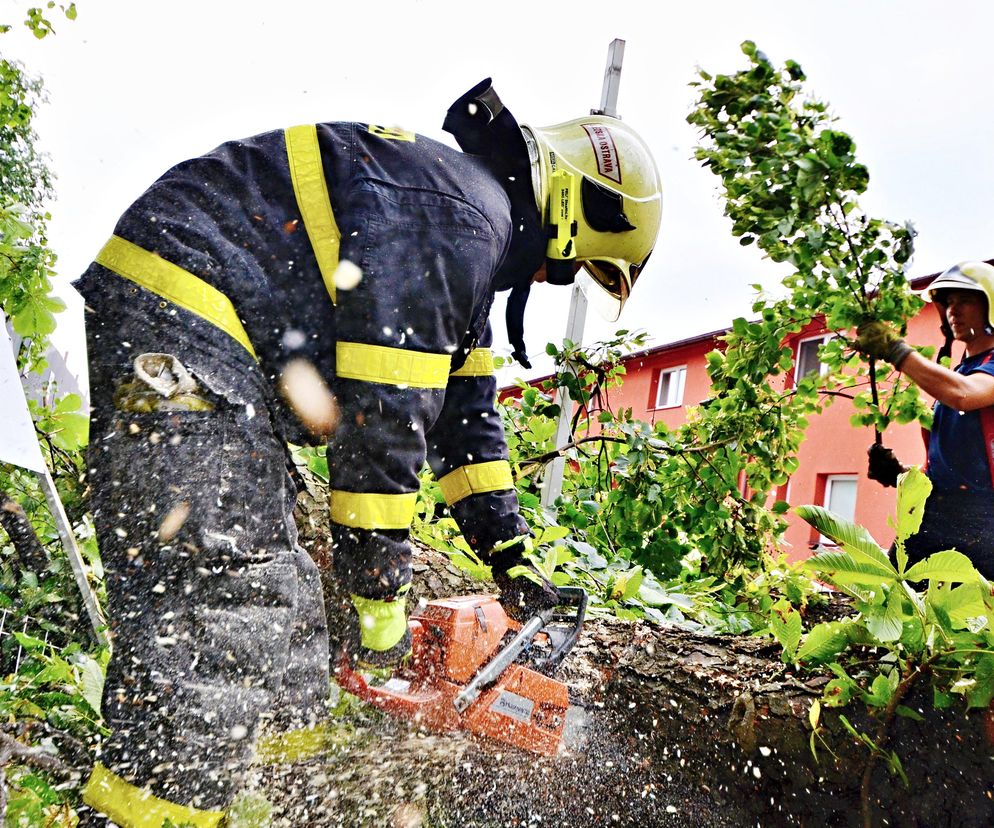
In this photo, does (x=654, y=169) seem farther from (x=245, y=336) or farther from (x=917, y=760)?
(x=917, y=760)

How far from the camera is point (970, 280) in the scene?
9.64 ft

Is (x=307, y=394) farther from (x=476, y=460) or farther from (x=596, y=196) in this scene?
(x=596, y=196)

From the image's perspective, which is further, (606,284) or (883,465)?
(883,465)

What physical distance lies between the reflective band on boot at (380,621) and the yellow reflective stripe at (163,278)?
685mm

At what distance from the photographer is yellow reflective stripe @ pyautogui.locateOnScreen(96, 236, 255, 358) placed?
1.40 meters

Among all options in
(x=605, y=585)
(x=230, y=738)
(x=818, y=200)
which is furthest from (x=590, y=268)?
(x=230, y=738)

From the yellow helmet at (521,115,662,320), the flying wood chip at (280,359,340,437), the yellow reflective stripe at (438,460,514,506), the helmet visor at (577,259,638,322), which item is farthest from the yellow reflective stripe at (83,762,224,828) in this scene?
the helmet visor at (577,259,638,322)

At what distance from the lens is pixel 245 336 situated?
1512mm

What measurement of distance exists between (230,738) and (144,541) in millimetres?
430

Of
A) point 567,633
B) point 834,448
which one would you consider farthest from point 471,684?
point 834,448

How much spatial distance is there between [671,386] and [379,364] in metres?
13.4

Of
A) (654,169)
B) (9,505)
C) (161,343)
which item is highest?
(654,169)

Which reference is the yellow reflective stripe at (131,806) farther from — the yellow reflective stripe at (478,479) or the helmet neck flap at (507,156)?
the helmet neck flap at (507,156)

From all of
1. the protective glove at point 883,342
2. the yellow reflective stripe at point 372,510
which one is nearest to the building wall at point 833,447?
the protective glove at point 883,342
